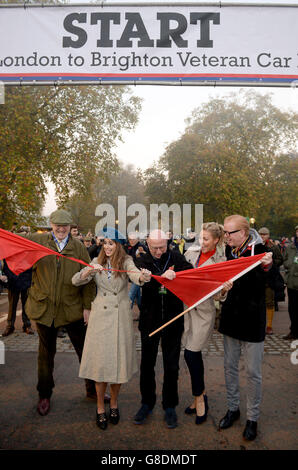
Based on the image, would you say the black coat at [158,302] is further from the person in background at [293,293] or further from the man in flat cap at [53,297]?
the person in background at [293,293]

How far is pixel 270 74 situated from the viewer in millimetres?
4344

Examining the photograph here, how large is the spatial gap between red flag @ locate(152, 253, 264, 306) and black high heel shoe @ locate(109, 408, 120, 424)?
1.36 m

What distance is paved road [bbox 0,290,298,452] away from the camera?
321 centimetres

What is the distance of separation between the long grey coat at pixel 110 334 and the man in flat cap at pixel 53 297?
0.85 feet

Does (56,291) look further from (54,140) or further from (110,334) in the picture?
(54,140)

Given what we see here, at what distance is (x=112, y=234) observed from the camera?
145 inches

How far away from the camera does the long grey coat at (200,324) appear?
357 cm

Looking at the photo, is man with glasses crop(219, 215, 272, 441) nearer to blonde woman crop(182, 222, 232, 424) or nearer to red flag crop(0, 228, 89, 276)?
blonde woman crop(182, 222, 232, 424)

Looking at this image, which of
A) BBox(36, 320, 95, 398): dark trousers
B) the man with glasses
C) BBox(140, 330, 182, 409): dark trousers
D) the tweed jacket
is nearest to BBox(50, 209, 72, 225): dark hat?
the tweed jacket

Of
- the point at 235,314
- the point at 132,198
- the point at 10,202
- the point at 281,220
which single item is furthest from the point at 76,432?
the point at 132,198

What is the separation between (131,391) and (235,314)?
1872mm

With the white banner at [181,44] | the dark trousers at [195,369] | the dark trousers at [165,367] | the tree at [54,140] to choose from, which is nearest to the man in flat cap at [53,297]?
the dark trousers at [165,367]

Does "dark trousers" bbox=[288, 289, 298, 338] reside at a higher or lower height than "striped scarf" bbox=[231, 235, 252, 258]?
lower

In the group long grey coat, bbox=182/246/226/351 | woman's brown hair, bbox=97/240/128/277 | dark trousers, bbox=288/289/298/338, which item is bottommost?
dark trousers, bbox=288/289/298/338
